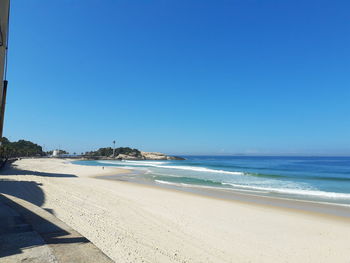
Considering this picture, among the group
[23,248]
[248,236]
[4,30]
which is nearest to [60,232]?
[23,248]

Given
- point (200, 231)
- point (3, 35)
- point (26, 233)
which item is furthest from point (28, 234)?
point (200, 231)

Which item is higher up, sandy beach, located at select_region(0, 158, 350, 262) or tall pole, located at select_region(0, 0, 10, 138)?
tall pole, located at select_region(0, 0, 10, 138)

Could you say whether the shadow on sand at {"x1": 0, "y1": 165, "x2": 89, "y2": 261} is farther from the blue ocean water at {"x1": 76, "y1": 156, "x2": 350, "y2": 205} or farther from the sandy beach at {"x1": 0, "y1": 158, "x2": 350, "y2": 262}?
the blue ocean water at {"x1": 76, "y1": 156, "x2": 350, "y2": 205}

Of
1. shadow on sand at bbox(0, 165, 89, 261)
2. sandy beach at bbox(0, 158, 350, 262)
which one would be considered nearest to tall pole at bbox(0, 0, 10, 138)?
shadow on sand at bbox(0, 165, 89, 261)

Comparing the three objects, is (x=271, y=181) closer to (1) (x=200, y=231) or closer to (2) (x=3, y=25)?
(1) (x=200, y=231)

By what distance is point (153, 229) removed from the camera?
6.78 meters

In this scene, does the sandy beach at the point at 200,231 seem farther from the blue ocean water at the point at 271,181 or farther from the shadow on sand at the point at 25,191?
the blue ocean water at the point at 271,181

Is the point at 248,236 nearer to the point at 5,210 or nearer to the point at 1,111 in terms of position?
the point at 5,210

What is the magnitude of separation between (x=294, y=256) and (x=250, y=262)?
1408 mm

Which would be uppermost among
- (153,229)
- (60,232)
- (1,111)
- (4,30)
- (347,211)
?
(4,30)

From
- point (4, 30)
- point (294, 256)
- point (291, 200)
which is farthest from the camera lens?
point (291, 200)

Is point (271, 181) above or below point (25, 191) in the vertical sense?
below

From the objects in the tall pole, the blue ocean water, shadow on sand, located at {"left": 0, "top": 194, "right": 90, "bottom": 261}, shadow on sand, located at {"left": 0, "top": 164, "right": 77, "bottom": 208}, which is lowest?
the blue ocean water

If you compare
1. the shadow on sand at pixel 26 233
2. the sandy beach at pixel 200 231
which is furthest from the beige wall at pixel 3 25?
the sandy beach at pixel 200 231
